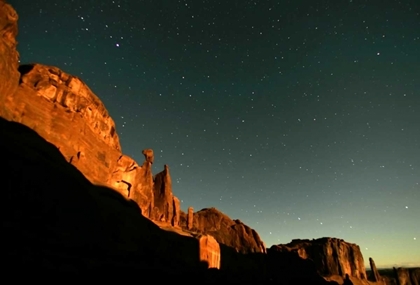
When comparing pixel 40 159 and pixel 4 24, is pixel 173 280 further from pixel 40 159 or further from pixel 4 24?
pixel 4 24

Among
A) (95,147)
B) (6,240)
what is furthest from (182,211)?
(6,240)

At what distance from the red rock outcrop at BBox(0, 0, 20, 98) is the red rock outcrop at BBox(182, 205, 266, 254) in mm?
75232

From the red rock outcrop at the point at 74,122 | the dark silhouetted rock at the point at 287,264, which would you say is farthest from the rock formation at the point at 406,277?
the red rock outcrop at the point at 74,122

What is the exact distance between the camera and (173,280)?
42.3 feet

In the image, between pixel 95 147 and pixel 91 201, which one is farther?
pixel 95 147

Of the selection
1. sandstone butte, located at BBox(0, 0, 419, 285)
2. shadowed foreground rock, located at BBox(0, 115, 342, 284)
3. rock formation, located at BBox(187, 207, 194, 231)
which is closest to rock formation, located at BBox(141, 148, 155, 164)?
sandstone butte, located at BBox(0, 0, 419, 285)

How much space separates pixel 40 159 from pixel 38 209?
8197mm

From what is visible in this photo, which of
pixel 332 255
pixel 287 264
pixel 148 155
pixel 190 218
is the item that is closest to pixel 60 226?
pixel 148 155

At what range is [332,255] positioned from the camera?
13125 centimetres

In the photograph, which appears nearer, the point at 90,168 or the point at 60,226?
the point at 60,226

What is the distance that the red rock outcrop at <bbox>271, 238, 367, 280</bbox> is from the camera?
127 m

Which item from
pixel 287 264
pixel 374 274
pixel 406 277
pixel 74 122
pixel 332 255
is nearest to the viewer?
pixel 74 122

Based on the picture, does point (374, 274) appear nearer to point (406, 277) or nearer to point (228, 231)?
point (406, 277)

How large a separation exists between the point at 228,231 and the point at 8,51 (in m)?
92.6
